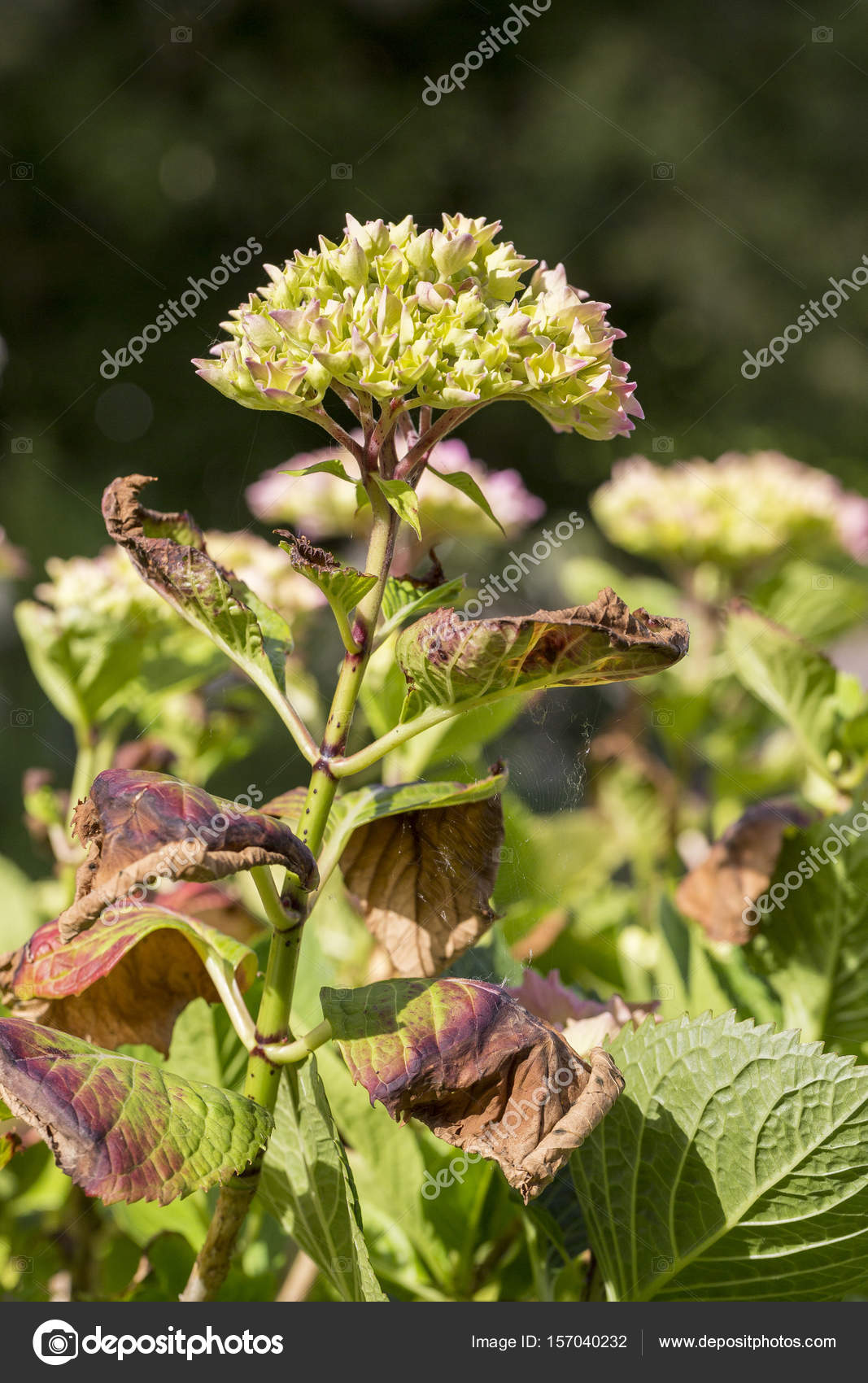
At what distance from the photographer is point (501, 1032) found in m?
0.44

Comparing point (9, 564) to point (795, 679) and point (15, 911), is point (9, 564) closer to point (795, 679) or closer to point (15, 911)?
point (15, 911)

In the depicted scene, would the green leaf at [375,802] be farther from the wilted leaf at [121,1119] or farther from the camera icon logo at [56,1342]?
the camera icon logo at [56,1342]

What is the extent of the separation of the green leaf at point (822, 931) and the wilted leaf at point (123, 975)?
37 cm

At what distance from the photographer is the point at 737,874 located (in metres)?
0.77

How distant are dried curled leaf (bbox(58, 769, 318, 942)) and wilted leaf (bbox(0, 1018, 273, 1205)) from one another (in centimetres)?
5

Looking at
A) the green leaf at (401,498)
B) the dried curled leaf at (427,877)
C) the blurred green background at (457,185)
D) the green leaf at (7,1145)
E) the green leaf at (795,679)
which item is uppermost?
the blurred green background at (457,185)

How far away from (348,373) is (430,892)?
253 mm

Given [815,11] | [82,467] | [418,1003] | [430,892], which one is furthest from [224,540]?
[815,11]

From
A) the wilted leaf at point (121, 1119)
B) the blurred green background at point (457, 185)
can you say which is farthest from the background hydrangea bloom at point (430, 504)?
the blurred green background at point (457, 185)

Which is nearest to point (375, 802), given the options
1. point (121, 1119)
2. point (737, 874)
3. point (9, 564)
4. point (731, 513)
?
point (121, 1119)

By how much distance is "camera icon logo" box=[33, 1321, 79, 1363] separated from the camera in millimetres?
511

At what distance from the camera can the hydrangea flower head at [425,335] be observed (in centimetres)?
45

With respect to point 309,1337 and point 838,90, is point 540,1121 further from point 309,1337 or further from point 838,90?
point 838,90

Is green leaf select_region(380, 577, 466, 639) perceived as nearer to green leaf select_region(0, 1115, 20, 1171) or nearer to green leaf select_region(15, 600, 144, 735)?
green leaf select_region(0, 1115, 20, 1171)
